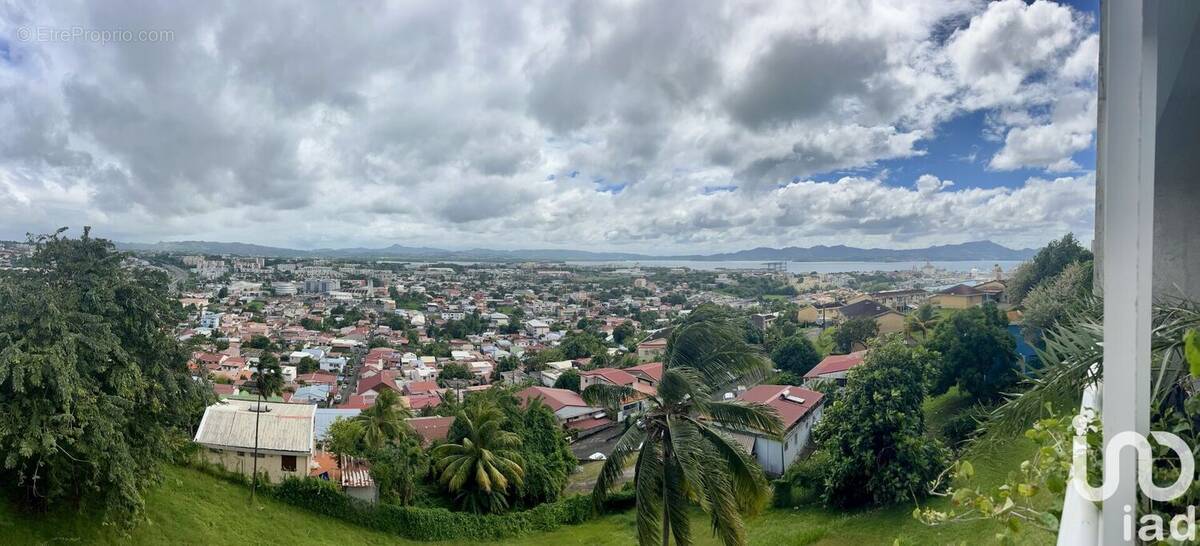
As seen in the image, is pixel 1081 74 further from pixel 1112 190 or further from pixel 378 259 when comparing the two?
pixel 378 259

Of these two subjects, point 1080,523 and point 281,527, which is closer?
point 1080,523

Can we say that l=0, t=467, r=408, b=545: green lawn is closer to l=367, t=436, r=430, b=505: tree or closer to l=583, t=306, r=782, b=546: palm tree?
l=367, t=436, r=430, b=505: tree

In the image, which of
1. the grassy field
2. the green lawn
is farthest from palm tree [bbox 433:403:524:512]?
the green lawn

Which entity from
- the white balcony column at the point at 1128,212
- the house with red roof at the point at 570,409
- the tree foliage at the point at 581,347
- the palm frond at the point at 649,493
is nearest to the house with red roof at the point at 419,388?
the house with red roof at the point at 570,409

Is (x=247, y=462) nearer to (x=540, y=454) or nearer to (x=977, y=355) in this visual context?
(x=540, y=454)

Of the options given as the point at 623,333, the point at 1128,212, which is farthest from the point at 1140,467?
the point at 623,333

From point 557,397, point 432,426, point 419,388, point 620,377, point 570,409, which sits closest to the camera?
point 620,377
